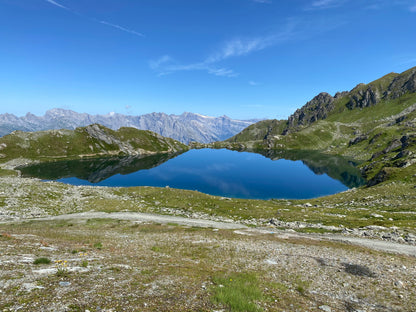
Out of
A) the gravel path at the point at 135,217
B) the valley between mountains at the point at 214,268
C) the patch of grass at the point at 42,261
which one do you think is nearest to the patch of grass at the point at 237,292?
the valley between mountains at the point at 214,268

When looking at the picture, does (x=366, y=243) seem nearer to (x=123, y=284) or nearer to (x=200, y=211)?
(x=123, y=284)

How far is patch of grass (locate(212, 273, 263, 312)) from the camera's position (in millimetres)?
11469

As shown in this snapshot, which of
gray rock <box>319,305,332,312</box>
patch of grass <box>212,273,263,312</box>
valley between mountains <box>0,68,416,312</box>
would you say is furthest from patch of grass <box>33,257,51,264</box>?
gray rock <box>319,305,332,312</box>

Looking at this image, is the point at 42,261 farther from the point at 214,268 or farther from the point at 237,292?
the point at 237,292

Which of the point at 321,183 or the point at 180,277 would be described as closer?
the point at 180,277

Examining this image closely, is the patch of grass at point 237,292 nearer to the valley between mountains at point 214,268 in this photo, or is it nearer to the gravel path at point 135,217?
the valley between mountains at point 214,268

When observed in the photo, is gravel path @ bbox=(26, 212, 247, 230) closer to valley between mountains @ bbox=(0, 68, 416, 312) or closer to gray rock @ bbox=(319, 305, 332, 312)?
valley between mountains @ bbox=(0, 68, 416, 312)

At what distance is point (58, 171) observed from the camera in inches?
6471

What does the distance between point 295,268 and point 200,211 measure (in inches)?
1452

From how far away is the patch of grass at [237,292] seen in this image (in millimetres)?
11469

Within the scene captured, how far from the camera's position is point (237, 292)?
1310cm

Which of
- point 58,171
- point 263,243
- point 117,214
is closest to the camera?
point 263,243

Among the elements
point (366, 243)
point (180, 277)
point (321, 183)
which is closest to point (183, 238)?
point (180, 277)

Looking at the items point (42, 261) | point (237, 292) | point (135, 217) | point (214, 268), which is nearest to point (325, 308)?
point (237, 292)
